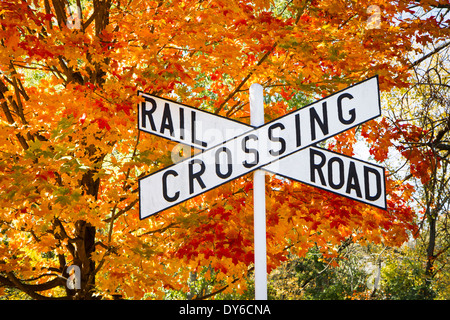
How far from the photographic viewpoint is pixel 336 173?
2.09 metres

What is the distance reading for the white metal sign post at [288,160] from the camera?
2068 mm

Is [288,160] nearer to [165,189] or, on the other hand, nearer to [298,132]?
[298,132]

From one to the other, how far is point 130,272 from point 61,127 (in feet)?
5.11

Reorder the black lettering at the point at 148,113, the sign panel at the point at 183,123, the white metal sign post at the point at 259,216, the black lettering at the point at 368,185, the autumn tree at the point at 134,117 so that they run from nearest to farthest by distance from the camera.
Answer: the white metal sign post at the point at 259,216 < the black lettering at the point at 368,185 < the sign panel at the point at 183,123 < the black lettering at the point at 148,113 < the autumn tree at the point at 134,117

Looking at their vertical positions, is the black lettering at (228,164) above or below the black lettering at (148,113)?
below

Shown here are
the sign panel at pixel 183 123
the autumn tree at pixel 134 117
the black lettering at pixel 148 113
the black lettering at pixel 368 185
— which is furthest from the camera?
the autumn tree at pixel 134 117

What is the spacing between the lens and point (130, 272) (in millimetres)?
4422

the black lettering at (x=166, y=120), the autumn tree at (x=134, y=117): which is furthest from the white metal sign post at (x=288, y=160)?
the autumn tree at (x=134, y=117)

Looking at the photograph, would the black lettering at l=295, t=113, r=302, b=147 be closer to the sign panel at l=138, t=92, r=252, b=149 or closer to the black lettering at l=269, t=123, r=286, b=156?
the black lettering at l=269, t=123, r=286, b=156

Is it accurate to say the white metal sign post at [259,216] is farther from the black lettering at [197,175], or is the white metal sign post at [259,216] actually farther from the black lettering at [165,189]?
the black lettering at [165,189]

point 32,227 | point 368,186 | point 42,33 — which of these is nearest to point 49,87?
point 42,33

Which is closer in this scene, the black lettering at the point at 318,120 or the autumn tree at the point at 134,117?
the black lettering at the point at 318,120

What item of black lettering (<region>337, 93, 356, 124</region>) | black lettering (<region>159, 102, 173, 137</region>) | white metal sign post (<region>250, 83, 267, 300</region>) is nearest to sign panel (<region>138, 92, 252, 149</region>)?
black lettering (<region>159, 102, 173, 137</region>)

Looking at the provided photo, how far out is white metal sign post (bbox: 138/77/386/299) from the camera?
2068 mm
